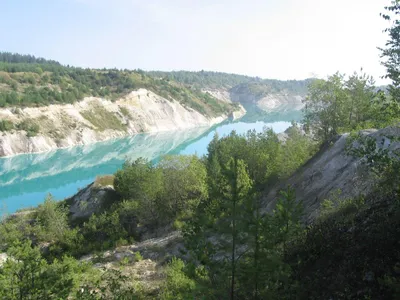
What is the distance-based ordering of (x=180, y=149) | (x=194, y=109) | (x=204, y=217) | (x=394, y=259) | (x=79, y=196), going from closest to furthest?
(x=394, y=259) < (x=204, y=217) < (x=79, y=196) < (x=180, y=149) < (x=194, y=109)

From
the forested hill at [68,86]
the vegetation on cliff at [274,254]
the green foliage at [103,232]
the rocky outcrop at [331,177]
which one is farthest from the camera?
the forested hill at [68,86]

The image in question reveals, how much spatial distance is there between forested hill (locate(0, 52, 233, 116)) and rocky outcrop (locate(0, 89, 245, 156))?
4487 mm

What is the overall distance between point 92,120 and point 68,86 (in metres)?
23.6

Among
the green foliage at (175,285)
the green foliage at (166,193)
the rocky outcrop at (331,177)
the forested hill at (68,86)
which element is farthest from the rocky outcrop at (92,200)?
the forested hill at (68,86)

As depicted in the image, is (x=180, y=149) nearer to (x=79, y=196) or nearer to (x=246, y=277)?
(x=79, y=196)

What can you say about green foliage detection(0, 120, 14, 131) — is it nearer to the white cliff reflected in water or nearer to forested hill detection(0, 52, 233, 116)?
the white cliff reflected in water

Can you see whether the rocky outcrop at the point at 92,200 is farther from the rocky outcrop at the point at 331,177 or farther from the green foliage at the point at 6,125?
the green foliage at the point at 6,125

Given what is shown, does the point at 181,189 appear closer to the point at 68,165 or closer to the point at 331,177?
the point at 331,177

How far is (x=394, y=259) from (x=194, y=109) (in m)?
166

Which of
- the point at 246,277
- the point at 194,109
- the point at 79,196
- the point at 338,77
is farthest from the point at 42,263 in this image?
the point at 194,109

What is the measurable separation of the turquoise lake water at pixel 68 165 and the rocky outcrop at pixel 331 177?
103 feet

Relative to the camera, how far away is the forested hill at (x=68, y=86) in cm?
11469

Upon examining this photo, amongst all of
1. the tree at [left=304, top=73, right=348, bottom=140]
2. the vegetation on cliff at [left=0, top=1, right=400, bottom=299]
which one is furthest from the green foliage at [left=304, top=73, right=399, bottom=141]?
the vegetation on cliff at [left=0, top=1, right=400, bottom=299]

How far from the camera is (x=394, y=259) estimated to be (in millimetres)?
8852
